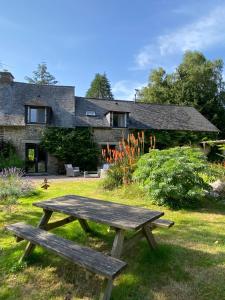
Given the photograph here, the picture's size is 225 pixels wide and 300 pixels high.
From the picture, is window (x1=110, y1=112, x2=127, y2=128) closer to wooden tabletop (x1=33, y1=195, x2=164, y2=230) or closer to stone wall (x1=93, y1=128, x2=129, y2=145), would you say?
stone wall (x1=93, y1=128, x2=129, y2=145)

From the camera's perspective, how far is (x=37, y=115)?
54.2 feet

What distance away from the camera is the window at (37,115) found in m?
16.4

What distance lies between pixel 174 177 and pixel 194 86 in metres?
26.3

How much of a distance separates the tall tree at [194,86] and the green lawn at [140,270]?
26652 mm

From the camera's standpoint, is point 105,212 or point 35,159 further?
point 35,159

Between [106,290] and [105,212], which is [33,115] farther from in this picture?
[106,290]

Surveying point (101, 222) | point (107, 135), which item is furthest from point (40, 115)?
point (101, 222)

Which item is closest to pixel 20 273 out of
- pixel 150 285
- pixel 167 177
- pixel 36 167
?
pixel 150 285

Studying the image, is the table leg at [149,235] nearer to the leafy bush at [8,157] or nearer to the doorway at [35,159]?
the leafy bush at [8,157]

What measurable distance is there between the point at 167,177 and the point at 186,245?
7.71 feet

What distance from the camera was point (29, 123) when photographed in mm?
16266

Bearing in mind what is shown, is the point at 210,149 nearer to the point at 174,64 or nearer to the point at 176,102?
the point at 176,102

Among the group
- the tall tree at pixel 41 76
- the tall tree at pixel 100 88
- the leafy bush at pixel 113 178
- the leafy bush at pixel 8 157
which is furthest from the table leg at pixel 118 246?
the tall tree at pixel 100 88

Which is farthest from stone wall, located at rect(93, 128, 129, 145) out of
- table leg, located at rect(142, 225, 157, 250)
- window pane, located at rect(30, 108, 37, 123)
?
table leg, located at rect(142, 225, 157, 250)
